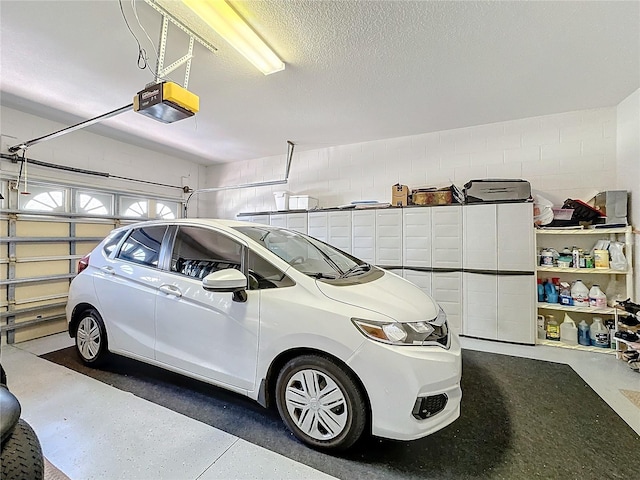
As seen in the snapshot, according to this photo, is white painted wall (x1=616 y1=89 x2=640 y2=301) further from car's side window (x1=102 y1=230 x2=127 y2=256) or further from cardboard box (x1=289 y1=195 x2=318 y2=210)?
car's side window (x1=102 y1=230 x2=127 y2=256)

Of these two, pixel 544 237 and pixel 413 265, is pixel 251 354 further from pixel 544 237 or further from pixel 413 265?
pixel 544 237

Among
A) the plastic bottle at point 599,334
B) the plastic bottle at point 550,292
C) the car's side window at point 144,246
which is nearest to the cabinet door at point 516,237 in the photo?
the plastic bottle at point 550,292

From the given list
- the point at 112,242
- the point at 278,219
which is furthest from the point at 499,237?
the point at 112,242

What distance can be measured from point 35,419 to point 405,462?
2418mm

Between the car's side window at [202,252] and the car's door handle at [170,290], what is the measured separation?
122 mm

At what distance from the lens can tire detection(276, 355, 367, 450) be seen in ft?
4.99

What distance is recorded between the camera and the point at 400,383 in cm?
143

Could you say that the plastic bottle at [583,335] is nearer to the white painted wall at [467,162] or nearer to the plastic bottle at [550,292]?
the plastic bottle at [550,292]

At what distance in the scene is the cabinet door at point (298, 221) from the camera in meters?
4.54

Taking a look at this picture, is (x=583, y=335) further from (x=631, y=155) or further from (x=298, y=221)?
(x=298, y=221)

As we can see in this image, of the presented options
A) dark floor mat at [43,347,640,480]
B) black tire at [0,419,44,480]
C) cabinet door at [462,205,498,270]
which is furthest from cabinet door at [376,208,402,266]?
black tire at [0,419,44,480]

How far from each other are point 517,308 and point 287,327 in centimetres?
305

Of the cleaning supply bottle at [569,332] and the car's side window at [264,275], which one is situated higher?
the car's side window at [264,275]

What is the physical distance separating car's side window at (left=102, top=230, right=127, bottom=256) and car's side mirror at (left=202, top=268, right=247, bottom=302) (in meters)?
1.43
